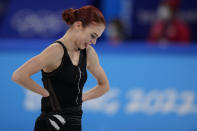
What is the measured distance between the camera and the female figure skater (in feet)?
8.73

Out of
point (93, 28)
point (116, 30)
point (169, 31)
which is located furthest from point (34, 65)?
point (169, 31)

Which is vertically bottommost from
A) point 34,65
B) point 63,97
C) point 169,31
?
point 63,97

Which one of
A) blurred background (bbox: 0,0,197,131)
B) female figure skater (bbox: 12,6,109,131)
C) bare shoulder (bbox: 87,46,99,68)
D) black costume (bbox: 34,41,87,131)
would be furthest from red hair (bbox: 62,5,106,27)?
blurred background (bbox: 0,0,197,131)

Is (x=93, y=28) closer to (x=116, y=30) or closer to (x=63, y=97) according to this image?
(x=63, y=97)

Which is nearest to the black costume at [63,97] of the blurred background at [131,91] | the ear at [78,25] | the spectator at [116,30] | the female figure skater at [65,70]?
the female figure skater at [65,70]

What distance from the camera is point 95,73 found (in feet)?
10.3

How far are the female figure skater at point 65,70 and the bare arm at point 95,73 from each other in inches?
2.6

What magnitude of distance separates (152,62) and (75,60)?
2.63 m

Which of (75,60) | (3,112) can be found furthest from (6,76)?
(75,60)

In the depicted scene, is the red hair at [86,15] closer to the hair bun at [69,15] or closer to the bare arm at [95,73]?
the hair bun at [69,15]

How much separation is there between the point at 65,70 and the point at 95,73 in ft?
1.49

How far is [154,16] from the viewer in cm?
880

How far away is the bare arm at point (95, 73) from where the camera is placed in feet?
9.87

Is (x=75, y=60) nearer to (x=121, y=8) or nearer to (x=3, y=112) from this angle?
(x=3, y=112)
